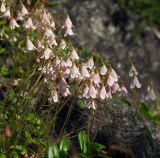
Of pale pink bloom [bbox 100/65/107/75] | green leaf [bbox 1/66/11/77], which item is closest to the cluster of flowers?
pale pink bloom [bbox 100/65/107/75]

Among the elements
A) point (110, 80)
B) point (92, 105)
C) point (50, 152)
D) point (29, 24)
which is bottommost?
point (50, 152)

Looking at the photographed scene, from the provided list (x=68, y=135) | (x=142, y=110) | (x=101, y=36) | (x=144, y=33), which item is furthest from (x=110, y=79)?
(x=144, y=33)

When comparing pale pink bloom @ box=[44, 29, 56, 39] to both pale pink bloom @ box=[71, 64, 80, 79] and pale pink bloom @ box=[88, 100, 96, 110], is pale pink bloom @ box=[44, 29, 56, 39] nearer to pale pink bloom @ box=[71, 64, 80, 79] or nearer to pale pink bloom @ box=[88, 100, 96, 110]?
pale pink bloom @ box=[71, 64, 80, 79]

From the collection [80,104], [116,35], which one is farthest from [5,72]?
[116,35]

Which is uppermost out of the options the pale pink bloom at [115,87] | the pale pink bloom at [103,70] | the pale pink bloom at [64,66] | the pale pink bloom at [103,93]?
the pale pink bloom at [64,66]

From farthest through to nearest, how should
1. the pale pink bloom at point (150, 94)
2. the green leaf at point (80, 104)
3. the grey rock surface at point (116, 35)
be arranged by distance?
the grey rock surface at point (116, 35)
the green leaf at point (80, 104)
the pale pink bloom at point (150, 94)

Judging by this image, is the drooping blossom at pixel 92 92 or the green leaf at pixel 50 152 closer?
the drooping blossom at pixel 92 92

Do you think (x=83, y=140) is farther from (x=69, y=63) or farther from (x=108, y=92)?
(x=69, y=63)

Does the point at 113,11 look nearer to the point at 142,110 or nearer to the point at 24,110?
the point at 142,110

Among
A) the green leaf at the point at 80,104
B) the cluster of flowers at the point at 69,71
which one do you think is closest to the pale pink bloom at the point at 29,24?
the cluster of flowers at the point at 69,71

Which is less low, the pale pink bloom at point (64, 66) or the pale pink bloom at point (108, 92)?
the pale pink bloom at point (64, 66)

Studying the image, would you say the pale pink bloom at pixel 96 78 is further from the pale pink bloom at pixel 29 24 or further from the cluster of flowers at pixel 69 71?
the pale pink bloom at pixel 29 24

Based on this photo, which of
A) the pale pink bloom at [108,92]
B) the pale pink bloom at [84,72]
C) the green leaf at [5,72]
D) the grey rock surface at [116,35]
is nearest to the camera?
the pale pink bloom at [84,72]
